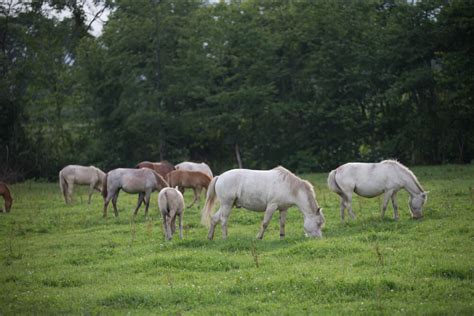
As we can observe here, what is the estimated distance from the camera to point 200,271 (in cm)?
1179

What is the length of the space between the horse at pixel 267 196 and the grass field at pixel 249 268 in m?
0.47

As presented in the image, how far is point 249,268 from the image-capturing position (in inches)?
461

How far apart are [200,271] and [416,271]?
376cm

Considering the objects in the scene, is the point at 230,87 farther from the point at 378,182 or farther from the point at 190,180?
the point at 378,182

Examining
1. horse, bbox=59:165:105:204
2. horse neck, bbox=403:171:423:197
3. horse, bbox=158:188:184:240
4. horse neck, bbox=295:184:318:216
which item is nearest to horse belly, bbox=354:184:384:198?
horse neck, bbox=403:171:423:197

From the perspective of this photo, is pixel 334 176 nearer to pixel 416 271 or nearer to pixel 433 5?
pixel 416 271

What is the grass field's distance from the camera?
9.66 m

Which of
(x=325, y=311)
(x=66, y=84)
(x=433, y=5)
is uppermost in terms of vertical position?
(x=433, y=5)

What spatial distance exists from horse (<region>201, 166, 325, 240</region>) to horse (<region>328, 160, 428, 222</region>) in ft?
7.02

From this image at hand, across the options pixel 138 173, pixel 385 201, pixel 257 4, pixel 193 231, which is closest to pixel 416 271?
pixel 385 201

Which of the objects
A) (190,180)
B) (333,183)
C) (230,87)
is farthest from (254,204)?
(230,87)

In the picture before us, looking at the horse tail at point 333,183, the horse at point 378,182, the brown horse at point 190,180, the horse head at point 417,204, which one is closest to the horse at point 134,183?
the brown horse at point 190,180

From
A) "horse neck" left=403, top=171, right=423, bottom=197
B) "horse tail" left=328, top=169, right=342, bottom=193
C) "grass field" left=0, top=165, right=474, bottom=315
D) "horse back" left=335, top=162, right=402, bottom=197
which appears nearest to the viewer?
"grass field" left=0, top=165, right=474, bottom=315

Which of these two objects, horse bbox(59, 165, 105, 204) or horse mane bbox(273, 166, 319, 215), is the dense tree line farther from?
horse mane bbox(273, 166, 319, 215)
